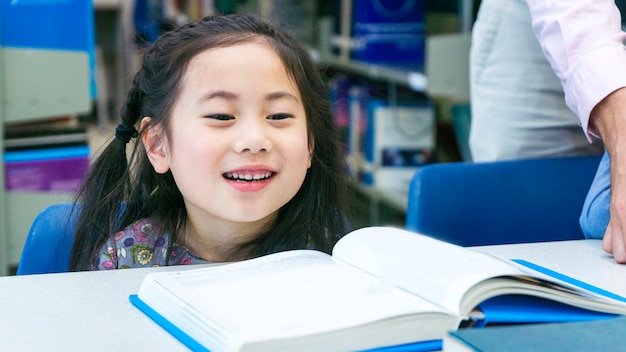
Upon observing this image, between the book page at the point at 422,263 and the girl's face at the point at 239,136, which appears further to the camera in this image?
the girl's face at the point at 239,136

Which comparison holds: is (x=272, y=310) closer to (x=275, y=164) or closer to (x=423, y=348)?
(x=423, y=348)

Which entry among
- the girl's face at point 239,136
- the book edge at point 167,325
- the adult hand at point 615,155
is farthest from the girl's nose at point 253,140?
the adult hand at point 615,155

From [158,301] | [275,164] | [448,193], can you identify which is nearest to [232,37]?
[275,164]

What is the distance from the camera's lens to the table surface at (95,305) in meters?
0.76

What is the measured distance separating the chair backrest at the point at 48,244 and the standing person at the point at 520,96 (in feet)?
2.78

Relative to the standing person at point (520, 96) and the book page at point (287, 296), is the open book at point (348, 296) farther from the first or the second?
the standing person at point (520, 96)

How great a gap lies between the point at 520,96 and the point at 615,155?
541 mm

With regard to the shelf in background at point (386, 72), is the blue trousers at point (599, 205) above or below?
above

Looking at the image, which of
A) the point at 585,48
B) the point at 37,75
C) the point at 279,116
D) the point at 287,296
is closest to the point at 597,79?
the point at 585,48

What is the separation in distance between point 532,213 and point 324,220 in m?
0.40

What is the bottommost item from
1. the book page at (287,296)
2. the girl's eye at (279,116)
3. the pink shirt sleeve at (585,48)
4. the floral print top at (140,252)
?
the floral print top at (140,252)

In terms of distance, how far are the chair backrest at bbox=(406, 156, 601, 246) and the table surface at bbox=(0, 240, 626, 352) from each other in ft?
1.21

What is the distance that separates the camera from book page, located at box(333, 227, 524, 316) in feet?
2.54

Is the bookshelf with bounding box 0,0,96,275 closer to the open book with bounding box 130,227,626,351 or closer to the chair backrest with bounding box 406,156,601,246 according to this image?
the chair backrest with bounding box 406,156,601,246
